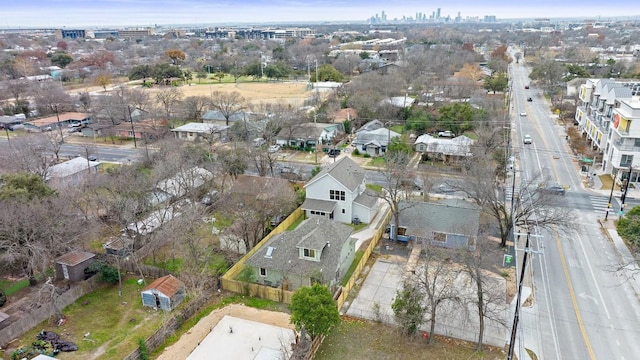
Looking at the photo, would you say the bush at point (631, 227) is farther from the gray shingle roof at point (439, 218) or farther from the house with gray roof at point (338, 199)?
the house with gray roof at point (338, 199)

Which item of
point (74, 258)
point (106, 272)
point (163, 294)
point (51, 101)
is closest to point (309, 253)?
point (163, 294)

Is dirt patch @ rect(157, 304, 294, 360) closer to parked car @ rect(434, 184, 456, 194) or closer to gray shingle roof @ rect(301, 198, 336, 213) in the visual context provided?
gray shingle roof @ rect(301, 198, 336, 213)

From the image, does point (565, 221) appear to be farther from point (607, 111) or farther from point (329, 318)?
point (607, 111)

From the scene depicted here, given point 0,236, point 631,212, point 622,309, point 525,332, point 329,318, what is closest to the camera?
point 329,318

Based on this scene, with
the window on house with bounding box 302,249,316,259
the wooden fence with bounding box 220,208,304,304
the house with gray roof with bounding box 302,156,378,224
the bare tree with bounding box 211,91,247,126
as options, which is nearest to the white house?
the wooden fence with bounding box 220,208,304,304

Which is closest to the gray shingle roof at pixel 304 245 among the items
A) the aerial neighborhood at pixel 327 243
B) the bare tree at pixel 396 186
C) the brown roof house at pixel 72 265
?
the aerial neighborhood at pixel 327 243

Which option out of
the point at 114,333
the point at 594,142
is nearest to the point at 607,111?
the point at 594,142

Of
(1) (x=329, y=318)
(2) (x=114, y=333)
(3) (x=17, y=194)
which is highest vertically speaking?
(3) (x=17, y=194)
